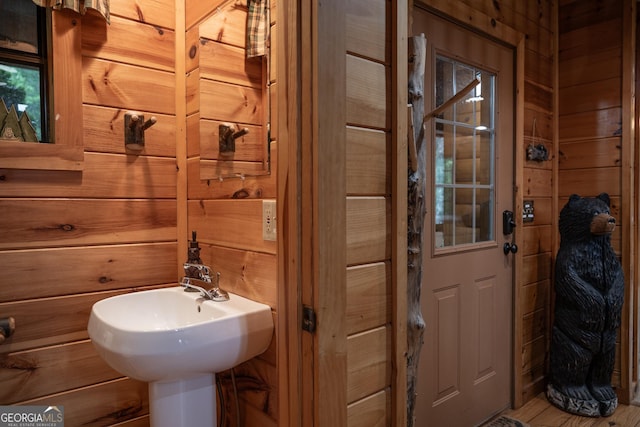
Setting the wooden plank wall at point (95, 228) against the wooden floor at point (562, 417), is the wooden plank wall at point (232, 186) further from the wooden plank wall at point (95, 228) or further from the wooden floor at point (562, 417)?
the wooden floor at point (562, 417)

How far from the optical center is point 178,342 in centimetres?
113

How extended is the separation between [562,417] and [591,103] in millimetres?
1880

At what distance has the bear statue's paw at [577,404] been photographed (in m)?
2.38

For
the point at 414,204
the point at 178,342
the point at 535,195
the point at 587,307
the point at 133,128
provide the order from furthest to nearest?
the point at 535,195 < the point at 587,307 < the point at 133,128 < the point at 414,204 < the point at 178,342

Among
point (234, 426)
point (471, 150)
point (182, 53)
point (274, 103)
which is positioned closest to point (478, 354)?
point (471, 150)

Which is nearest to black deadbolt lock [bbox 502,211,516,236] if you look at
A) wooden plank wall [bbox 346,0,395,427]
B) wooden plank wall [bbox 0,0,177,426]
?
wooden plank wall [bbox 346,0,395,427]

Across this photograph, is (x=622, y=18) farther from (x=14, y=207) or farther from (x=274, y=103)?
→ (x=14, y=207)

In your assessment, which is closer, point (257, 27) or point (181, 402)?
point (181, 402)

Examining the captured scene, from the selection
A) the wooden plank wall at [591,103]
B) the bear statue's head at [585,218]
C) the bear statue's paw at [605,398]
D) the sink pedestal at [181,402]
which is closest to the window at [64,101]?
the sink pedestal at [181,402]

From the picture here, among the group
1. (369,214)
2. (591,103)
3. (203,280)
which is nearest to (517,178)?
(591,103)

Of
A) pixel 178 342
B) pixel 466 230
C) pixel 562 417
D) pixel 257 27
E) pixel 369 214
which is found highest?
pixel 257 27

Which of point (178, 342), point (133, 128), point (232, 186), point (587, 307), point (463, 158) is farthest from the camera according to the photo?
point (587, 307)

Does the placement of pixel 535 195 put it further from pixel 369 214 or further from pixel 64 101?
pixel 64 101

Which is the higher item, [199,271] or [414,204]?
[414,204]
